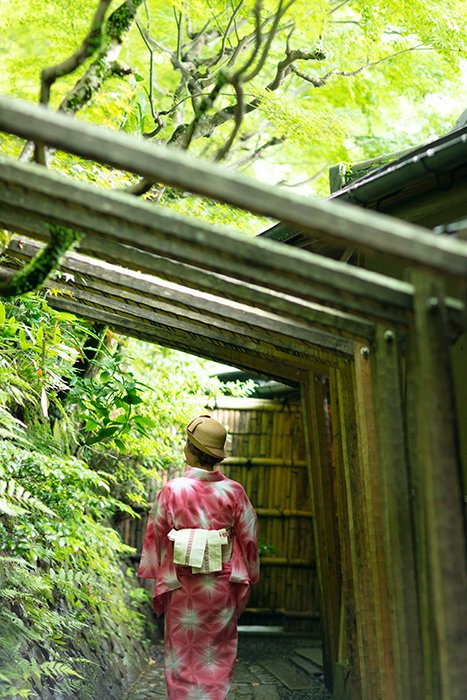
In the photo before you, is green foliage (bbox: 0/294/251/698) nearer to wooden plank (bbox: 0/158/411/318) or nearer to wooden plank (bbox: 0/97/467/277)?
wooden plank (bbox: 0/158/411/318)

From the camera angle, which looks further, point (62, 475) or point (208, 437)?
point (208, 437)

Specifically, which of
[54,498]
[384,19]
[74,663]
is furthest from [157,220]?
[384,19]

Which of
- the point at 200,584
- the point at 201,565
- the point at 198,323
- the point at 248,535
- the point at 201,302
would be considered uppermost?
the point at 198,323

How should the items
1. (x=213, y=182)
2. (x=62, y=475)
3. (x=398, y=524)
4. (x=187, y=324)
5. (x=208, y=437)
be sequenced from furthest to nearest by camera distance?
(x=187, y=324) → (x=208, y=437) → (x=62, y=475) → (x=398, y=524) → (x=213, y=182)

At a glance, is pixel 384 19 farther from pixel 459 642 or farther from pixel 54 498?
pixel 459 642

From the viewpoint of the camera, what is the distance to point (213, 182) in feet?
9.50

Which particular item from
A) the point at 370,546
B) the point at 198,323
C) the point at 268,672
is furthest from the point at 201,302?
the point at 268,672

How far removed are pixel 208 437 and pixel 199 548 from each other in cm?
77

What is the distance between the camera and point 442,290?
3.19m

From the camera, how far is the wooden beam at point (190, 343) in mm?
8117

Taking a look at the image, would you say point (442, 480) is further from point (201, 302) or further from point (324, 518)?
point (324, 518)

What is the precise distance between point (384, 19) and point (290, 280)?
6099 millimetres

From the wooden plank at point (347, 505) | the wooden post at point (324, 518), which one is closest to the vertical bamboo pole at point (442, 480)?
the wooden plank at point (347, 505)

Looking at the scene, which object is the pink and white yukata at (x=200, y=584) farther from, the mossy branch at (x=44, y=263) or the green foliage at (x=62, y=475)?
the mossy branch at (x=44, y=263)
